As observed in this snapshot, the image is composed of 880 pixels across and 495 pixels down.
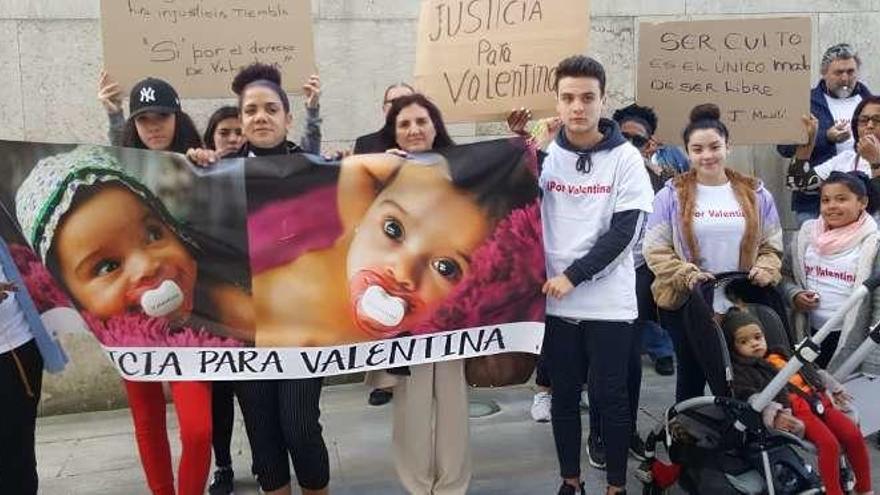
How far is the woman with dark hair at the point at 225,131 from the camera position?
388 cm

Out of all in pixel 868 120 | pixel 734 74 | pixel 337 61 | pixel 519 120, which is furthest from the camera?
pixel 337 61

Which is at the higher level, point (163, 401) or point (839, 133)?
point (839, 133)

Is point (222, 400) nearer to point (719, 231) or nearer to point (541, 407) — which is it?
point (541, 407)

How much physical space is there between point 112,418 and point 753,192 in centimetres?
412

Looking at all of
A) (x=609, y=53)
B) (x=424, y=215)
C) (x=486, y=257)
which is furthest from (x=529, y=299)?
(x=609, y=53)

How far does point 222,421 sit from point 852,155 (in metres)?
3.76

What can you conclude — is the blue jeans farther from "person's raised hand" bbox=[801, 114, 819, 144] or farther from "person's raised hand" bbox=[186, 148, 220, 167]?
"person's raised hand" bbox=[186, 148, 220, 167]

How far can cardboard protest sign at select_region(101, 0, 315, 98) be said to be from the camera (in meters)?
4.23

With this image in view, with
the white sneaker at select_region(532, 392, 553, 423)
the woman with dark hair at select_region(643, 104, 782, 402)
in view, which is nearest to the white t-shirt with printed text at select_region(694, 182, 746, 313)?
the woman with dark hair at select_region(643, 104, 782, 402)

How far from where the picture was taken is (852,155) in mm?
4809

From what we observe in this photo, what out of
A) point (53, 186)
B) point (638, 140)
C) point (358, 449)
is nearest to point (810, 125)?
point (638, 140)

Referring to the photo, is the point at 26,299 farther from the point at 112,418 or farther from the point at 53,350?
the point at 112,418

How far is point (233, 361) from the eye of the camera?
337 cm

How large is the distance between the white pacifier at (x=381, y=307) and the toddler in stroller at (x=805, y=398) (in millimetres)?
1396
